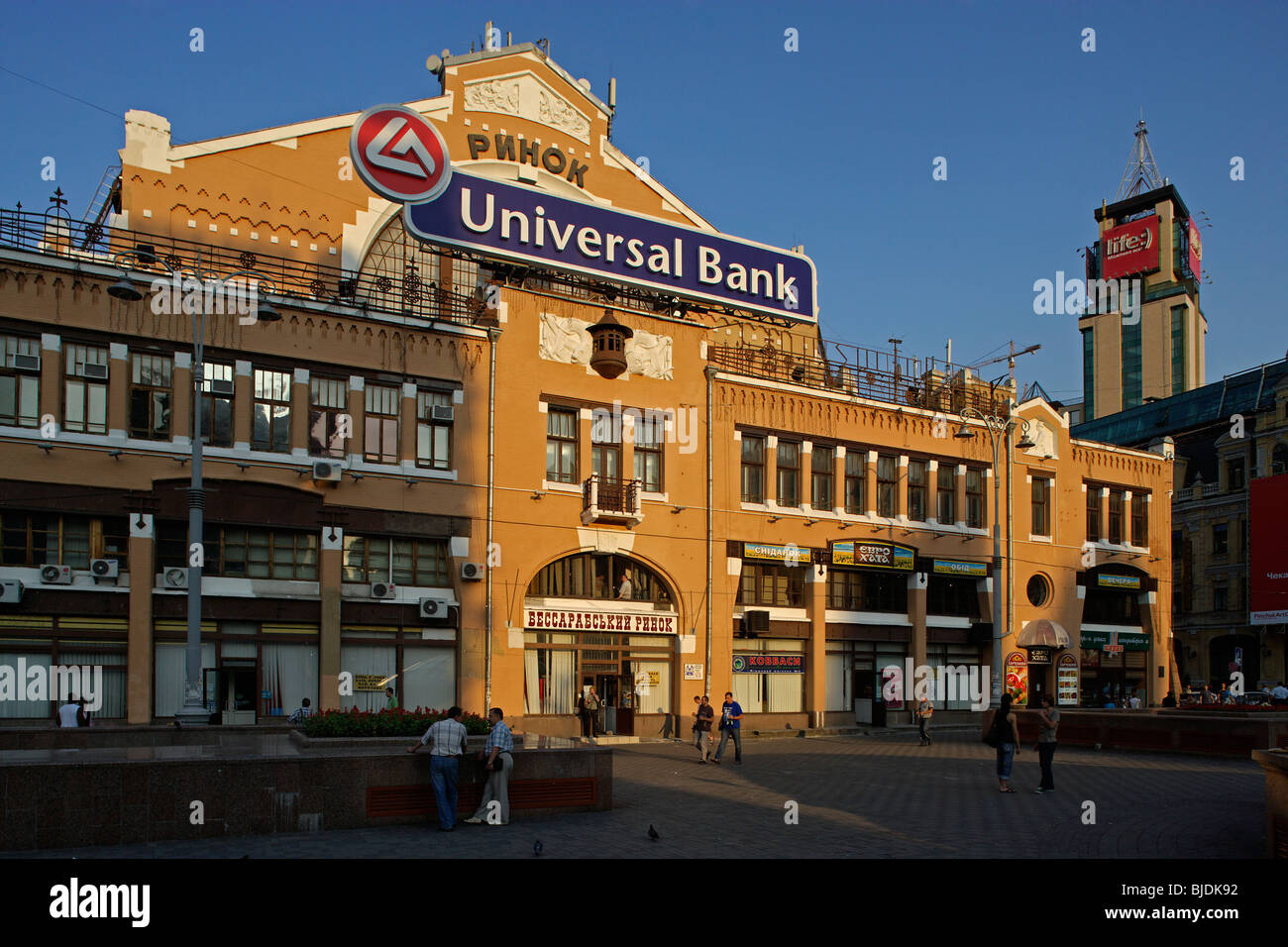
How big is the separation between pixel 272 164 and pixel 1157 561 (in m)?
42.3

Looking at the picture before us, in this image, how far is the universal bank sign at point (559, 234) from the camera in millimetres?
33844

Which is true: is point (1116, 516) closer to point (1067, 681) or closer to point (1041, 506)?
point (1041, 506)

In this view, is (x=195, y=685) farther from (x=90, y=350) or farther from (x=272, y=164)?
(x=272, y=164)

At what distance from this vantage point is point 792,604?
4191 cm

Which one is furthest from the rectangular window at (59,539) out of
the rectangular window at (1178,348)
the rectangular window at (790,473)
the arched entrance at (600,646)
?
the rectangular window at (1178,348)

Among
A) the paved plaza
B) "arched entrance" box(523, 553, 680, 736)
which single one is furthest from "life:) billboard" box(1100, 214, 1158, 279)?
the paved plaza

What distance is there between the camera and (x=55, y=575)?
92.8ft

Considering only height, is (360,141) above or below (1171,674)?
above

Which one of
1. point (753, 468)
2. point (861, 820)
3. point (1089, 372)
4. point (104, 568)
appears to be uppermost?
point (1089, 372)

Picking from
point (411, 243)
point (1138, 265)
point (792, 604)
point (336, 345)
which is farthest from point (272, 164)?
point (1138, 265)

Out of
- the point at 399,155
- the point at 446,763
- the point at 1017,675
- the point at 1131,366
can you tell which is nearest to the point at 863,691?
the point at 1017,675

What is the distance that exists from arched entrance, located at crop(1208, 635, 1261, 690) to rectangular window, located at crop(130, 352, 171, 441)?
6227 centimetres

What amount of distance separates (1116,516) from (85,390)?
4323 cm

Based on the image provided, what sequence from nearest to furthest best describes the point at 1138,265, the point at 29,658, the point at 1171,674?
1. the point at 29,658
2. the point at 1171,674
3. the point at 1138,265
